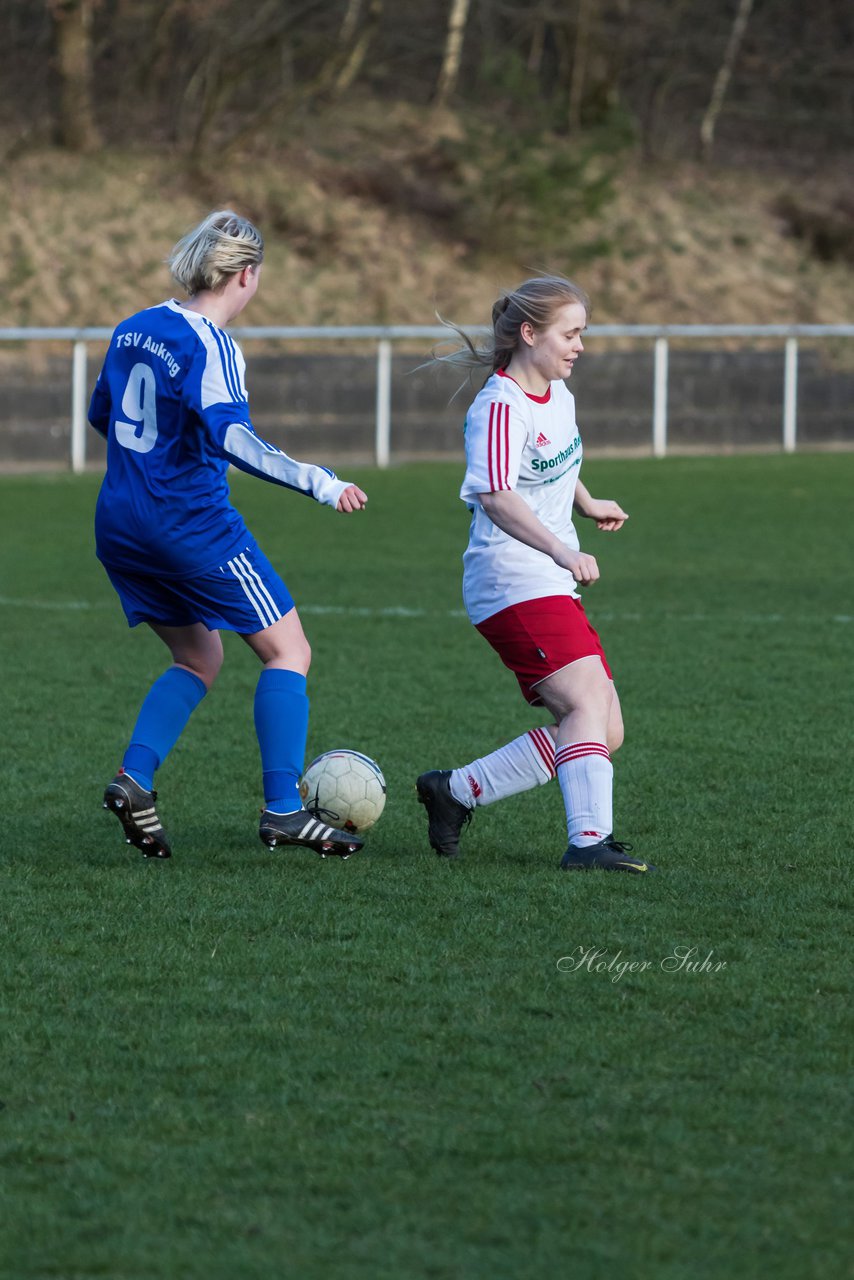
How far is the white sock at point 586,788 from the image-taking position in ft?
15.2

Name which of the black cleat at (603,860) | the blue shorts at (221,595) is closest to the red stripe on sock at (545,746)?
the black cleat at (603,860)

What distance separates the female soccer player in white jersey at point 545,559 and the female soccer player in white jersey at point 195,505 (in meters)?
0.54

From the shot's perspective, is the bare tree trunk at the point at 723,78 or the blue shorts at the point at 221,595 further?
the bare tree trunk at the point at 723,78

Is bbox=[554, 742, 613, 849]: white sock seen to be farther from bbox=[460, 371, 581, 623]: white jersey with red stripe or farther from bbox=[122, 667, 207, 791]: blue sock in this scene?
bbox=[122, 667, 207, 791]: blue sock

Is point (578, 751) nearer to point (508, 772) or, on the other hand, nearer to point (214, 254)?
point (508, 772)

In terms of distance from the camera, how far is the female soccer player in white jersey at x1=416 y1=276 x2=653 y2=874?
4586 mm

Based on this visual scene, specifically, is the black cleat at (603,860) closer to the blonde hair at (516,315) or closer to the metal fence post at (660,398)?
the blonde hair at (516,315)

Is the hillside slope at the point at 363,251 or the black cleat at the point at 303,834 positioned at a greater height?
the hillside slope at the point at 363,251

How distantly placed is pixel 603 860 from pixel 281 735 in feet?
3.05

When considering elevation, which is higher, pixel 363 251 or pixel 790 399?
pixel 363 251

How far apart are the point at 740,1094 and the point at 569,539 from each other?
6.65 feet

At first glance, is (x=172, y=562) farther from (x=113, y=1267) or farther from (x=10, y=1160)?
(x=113, y=1267)

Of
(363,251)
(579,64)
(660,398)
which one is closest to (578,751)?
(660,398)

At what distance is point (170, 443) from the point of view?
184 inches
